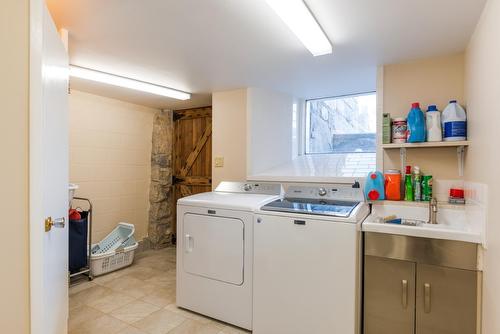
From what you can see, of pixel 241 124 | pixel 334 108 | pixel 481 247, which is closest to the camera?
pixel 481 247

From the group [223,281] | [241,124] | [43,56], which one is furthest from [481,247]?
[43,56]

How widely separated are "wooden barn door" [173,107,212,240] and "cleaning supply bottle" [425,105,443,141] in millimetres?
2681

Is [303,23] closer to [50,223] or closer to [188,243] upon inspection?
[50,223]

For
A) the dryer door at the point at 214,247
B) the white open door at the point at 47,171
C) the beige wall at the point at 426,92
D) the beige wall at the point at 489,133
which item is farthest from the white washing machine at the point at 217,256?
the beige wall at the point at 489,133

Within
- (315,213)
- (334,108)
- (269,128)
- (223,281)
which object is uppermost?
(334,108)

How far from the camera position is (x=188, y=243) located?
2.38 m

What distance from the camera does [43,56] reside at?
3.93ft

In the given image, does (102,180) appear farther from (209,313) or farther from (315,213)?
(315,213)

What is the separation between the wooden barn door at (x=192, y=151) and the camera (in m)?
3.96

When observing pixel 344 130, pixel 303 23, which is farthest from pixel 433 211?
pixel 303 23

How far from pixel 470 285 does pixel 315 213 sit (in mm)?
972

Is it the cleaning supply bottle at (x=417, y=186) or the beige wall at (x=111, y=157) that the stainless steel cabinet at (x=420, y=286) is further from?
the beige wall at (x=111, y=157)

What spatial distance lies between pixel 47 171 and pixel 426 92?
2.59m

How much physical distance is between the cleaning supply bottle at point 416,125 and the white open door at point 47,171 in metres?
2.30
